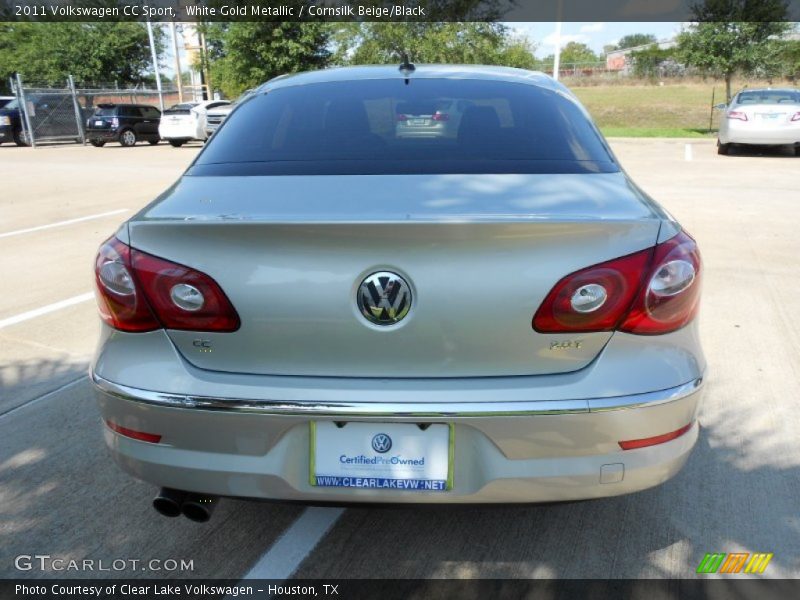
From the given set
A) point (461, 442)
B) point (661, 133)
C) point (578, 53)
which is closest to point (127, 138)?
point (661, 133)

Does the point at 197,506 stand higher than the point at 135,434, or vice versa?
the point at 135,434

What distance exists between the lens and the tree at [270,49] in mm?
27656

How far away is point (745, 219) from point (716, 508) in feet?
21.3

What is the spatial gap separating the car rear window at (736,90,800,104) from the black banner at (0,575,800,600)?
15.4 metres

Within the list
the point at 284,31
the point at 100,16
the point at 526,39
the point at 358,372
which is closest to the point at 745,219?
the point at 358,372

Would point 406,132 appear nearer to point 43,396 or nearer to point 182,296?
point 182,296

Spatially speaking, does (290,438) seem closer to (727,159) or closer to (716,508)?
(716,508)

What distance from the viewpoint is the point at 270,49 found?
28016 mm

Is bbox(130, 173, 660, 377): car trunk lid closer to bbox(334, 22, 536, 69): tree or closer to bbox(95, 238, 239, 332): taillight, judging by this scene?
bbox(95, 238, 239, 332): taillight

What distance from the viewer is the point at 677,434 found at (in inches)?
79.1

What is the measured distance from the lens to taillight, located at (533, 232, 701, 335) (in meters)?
1.86

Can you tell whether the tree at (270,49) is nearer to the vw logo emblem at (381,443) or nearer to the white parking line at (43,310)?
the white parking line at (43,310)

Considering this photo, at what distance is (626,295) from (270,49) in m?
28.6

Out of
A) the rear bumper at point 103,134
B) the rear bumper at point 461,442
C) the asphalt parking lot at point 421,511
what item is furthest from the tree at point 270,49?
the rear bumper at point 461,442
